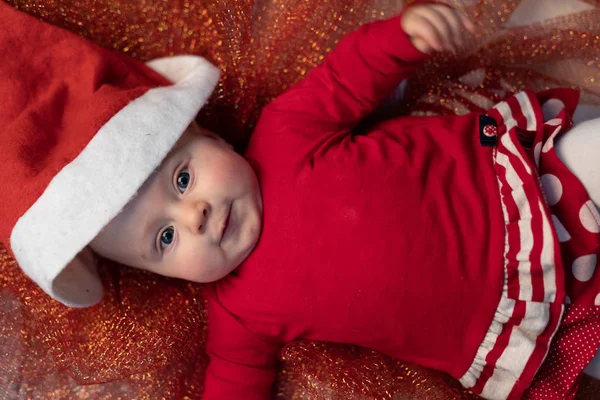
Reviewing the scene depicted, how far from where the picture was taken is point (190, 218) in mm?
739

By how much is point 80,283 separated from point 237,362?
0.85 ft

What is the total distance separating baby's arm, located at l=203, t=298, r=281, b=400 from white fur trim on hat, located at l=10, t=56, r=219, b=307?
25 centimetres

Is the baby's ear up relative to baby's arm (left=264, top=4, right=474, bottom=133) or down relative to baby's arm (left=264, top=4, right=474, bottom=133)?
down

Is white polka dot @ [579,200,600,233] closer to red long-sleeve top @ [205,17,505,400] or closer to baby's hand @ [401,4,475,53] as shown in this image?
red long-sleeve top @ [205,17,505,400]

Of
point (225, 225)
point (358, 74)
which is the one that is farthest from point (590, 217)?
point (225, 225)

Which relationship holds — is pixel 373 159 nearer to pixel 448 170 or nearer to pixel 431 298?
pixel 448 170

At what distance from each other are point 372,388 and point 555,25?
59cm

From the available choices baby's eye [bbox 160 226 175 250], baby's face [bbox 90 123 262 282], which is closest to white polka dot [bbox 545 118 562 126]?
baby's face [bbox 90 123 262 282]

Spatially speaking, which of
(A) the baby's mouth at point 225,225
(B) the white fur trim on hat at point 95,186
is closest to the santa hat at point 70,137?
(B) the white fur trim on hat at point 95,186

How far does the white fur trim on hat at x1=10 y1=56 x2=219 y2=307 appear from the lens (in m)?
0.68

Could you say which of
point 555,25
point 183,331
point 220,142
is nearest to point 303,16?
point 220,142

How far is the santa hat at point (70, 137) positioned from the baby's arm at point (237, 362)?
200 millimetres

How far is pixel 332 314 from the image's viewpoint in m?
0.80

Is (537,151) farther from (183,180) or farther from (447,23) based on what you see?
(183,180)
